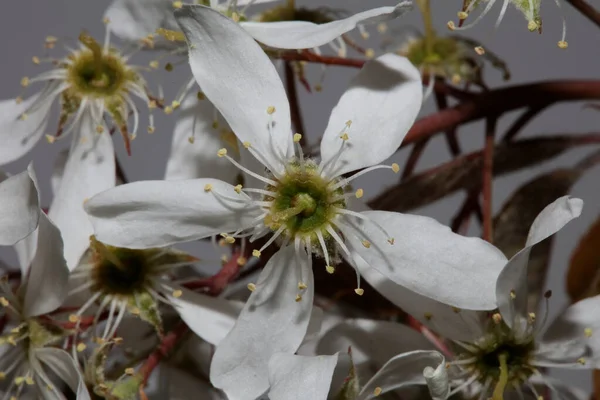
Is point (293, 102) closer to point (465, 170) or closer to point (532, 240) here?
point (465, 170)

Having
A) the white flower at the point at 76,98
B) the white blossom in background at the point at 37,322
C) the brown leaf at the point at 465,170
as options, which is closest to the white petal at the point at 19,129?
the white flower at the point at 76,98

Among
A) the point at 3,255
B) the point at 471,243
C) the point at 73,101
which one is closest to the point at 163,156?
the point at 3,255

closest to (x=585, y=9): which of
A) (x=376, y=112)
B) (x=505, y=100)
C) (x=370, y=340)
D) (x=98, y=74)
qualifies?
(x=505, y=100)

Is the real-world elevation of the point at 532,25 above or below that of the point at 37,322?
above

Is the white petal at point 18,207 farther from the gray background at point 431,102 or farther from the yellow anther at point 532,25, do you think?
the gray background at point 431,102

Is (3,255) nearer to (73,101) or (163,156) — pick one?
(163,156)

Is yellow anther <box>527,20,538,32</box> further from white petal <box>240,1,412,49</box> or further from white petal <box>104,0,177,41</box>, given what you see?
white petal <box>104,0,177,41</box>
